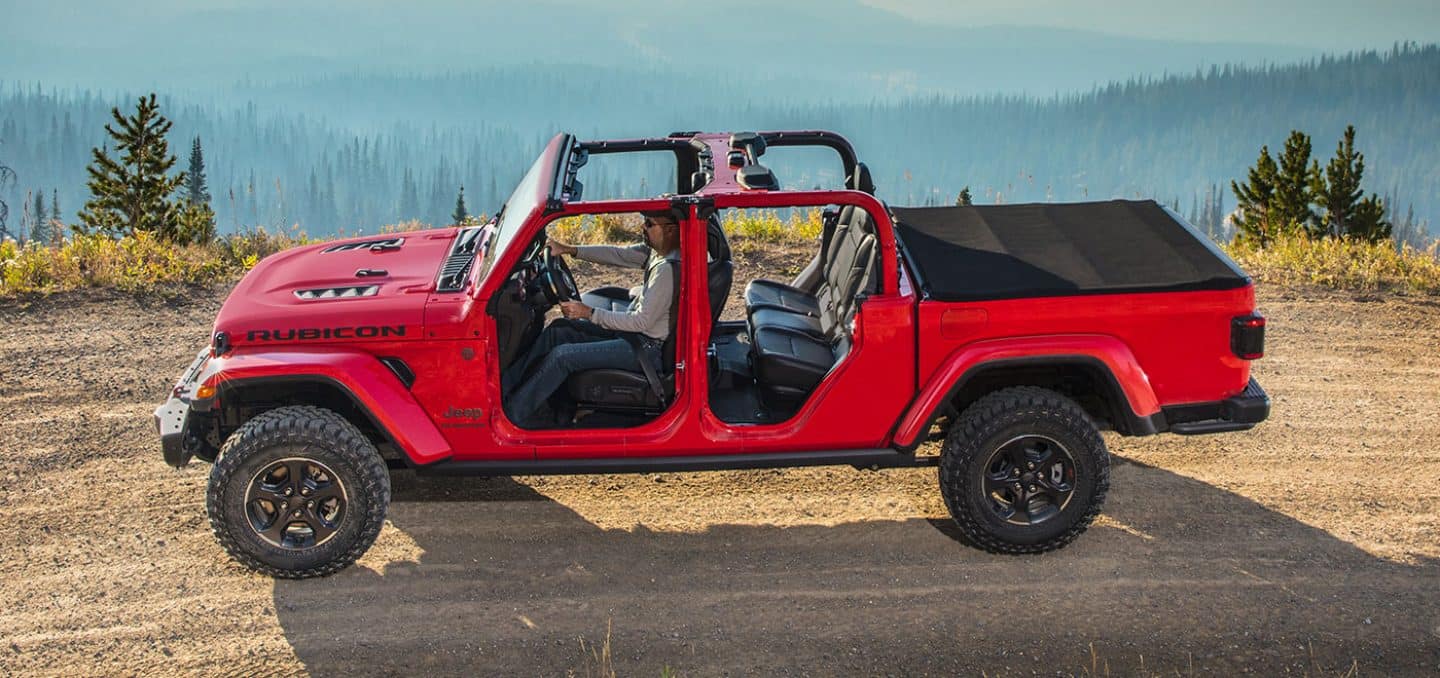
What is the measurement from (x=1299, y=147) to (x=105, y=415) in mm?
35910

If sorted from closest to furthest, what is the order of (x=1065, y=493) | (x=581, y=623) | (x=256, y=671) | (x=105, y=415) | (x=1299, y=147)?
(x=256, y=671), (x=581, y=623), (x=1065, y=493), (x=105, y=415), (x=1299, y=147)

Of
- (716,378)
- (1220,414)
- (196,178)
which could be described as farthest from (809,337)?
(196,178)

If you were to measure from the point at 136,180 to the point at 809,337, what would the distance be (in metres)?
25.1

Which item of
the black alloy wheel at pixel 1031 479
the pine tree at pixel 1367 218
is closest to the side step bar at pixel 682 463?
the black alloy wheel at pixel 1031 479

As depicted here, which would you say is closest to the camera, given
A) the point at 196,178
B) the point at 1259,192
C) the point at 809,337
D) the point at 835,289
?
the point at 809,337

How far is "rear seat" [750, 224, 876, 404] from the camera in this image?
5.75 meters

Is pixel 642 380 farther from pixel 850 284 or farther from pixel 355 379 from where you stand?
pixel 355 379

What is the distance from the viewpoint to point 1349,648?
4.99 m

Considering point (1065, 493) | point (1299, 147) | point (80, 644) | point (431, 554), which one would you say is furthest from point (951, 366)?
point (1299, 147)

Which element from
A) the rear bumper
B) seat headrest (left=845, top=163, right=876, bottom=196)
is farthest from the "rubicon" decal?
the rear bumper

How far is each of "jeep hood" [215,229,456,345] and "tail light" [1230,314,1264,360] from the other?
3.68 meters

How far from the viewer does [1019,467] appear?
562 centimetres

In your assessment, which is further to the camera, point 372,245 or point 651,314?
point 372,245

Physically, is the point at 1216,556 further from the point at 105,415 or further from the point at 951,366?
the point at 105,415
